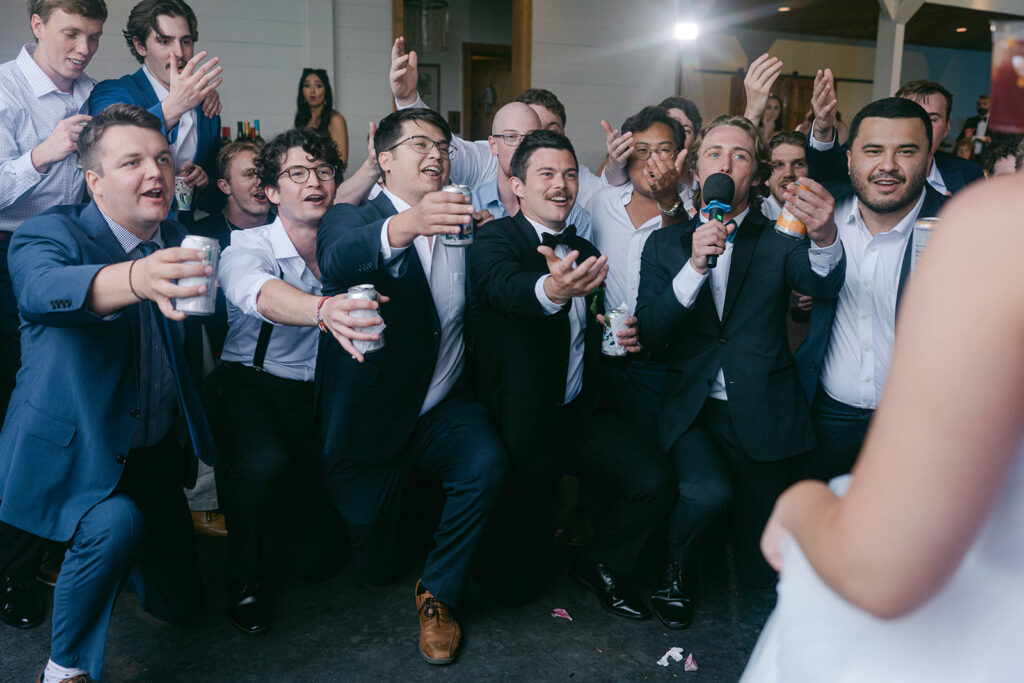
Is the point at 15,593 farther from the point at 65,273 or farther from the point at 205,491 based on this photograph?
the point at 65,273

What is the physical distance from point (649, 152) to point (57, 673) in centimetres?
274

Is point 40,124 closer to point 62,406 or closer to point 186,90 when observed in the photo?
point 186,90

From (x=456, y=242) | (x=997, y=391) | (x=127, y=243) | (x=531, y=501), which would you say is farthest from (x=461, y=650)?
(x=997, y=391)

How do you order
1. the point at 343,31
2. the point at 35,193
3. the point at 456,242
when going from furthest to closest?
the point at 343,31
the point at 35,193
the point at 456,242

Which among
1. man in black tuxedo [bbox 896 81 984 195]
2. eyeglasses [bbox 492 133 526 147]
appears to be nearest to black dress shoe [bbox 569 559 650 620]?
eyeglasses [bbox 492 133 526 147]

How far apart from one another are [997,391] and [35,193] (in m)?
3.21

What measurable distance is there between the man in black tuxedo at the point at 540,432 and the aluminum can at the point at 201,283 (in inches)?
36.9

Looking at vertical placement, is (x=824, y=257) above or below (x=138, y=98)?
below

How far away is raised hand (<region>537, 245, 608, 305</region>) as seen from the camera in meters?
2.15

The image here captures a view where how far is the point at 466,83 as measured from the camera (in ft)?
31.8

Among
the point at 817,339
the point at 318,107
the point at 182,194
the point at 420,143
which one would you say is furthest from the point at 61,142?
the point at 318,107

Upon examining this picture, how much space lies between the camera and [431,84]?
945cm

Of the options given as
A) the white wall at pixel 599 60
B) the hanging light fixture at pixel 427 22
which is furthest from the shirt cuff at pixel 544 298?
the white wall at pixel 599 60

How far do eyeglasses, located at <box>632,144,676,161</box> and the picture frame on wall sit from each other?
6577 mm
